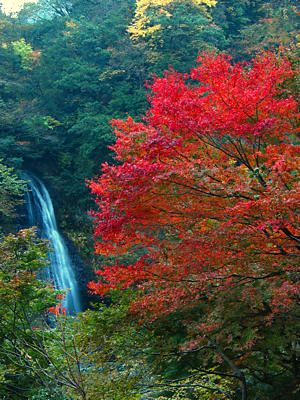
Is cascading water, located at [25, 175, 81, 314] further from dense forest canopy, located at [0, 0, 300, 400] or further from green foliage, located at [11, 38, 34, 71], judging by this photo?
dense forest canopy, located at [0, 0, 300, 400]

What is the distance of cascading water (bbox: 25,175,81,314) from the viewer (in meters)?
18.7

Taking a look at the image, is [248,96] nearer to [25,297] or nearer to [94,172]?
[25,297]

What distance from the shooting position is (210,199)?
5676 mm

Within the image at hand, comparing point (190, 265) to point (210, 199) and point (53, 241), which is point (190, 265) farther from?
point (53, 241)

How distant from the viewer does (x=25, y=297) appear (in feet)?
22.1

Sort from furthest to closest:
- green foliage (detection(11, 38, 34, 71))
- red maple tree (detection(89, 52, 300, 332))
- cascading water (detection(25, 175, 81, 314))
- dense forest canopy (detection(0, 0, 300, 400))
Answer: green foliage (detection(11, 38, 34, 71)), cascading water (detection(25, 175, 81, 314)), dense forest canopy (detection(0, 0, 300, 400)), red maple tree (detection(89, 52, 300, 332))

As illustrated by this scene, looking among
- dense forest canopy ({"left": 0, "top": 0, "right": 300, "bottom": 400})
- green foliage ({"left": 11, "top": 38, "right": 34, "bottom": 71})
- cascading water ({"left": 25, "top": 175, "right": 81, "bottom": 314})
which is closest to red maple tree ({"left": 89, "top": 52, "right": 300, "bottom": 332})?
dense forest canopy ({"left": 0, "top": 0, "right": 300, "bottom": 400})

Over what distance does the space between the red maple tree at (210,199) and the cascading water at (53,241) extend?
1222cm

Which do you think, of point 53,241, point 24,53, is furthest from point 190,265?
point 24,53

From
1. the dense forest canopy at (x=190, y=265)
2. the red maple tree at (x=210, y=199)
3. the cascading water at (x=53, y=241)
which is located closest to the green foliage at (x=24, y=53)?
the cascading water at (x=53, y=241)

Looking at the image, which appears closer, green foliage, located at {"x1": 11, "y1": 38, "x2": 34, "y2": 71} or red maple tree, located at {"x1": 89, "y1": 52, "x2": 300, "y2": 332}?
red maple tree, located at {"x1": 89, "y1": 52, "x2": 300, "y2": 332}

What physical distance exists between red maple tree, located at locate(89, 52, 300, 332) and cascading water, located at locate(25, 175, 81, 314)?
12.2 m

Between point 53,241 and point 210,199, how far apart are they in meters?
15.5

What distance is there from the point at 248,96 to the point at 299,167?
6.13 ft
